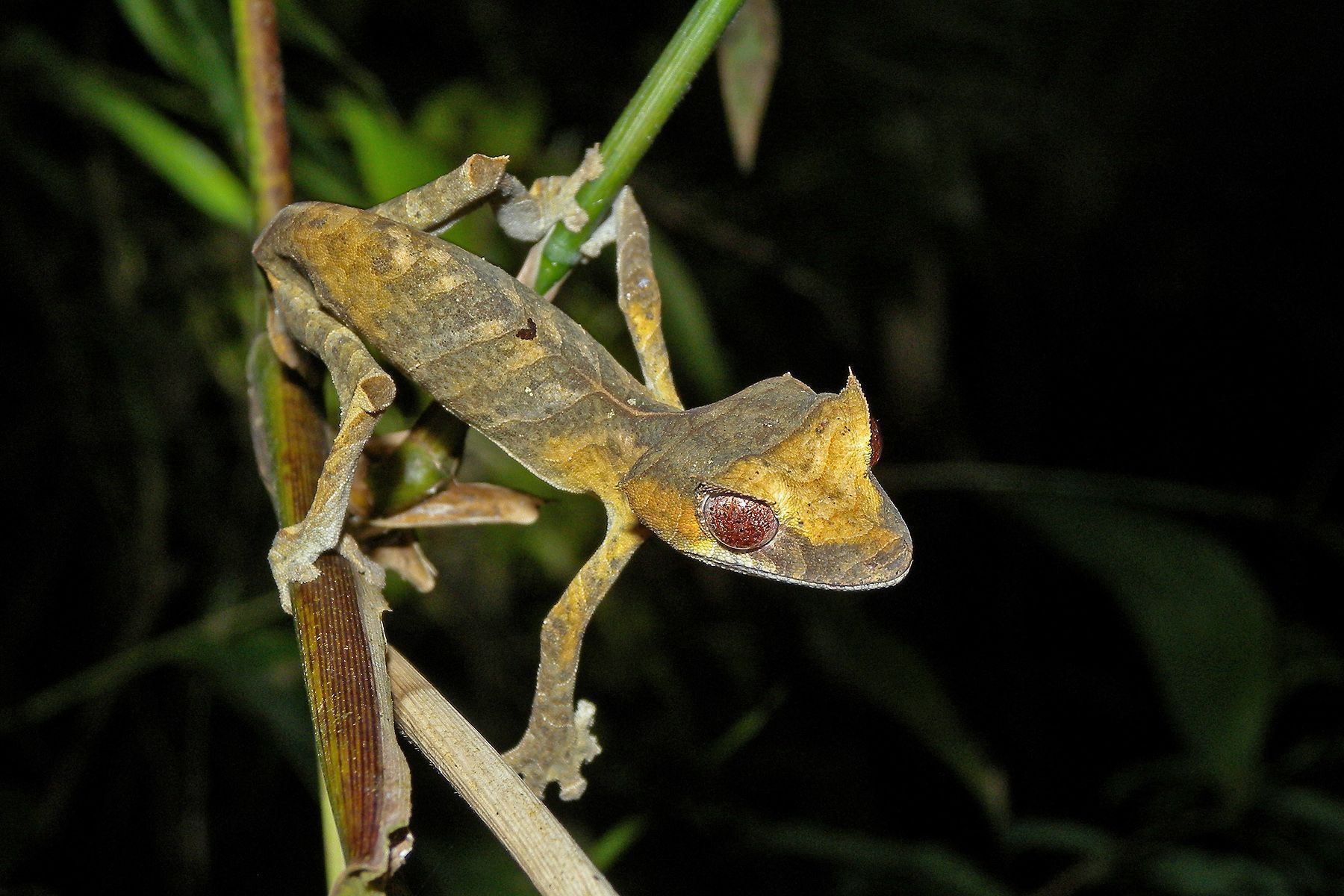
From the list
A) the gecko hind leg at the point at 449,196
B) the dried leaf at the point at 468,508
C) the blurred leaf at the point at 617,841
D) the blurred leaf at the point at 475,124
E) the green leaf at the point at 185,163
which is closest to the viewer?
the dried leaf at the point at 468,508

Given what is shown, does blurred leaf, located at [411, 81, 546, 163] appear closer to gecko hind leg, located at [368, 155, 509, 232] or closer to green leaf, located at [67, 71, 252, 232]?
green leaf, located at [67, 71, 252, 232]

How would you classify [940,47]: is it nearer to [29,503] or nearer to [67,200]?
[67,200]

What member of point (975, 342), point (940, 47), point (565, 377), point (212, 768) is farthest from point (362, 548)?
point (975, 342)

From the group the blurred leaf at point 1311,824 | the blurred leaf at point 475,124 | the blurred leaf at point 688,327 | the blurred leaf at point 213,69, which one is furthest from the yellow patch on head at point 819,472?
the blurred leaf at point 1311,824

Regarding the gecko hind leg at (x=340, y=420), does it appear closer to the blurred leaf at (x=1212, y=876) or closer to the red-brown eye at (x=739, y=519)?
the red-brown eye at (x=739, y=519)

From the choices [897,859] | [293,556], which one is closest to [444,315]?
[293,556]

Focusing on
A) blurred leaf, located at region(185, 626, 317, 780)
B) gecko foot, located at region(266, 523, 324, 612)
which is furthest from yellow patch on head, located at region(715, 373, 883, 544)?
blurred leaf, located at region(185, 626, 317, 780)
